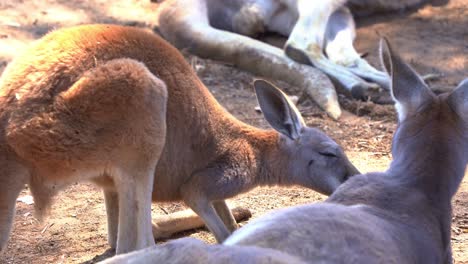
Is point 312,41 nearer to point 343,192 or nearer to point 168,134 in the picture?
point 168,134

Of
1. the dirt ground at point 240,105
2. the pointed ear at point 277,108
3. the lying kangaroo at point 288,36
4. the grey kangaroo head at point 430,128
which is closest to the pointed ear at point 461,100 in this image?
the grey kangaroo head at point 430,128

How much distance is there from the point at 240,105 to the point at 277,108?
1892mm

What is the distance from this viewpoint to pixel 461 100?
3096mm

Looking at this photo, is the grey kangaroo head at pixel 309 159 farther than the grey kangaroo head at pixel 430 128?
Yes

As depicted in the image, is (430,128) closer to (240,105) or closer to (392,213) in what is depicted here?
(392,213)

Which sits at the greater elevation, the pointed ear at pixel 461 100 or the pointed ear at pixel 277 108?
the pointed ear at pixel 461 100

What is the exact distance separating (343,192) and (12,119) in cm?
142

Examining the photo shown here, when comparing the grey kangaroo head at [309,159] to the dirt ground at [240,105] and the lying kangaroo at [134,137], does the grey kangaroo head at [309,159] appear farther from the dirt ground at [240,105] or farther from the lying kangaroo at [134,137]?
the dirt ground at [240,105]

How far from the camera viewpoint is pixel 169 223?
4324 millimetres

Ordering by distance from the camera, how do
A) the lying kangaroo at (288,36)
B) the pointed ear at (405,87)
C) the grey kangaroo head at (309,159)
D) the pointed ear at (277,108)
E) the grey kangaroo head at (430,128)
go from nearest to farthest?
the grey kangaroo head at (430,128) < the pointed ear at (405,87) < the pointed ear at (277,108) < the grey kangaroo head at (309,159) < the lying kangaroo at (288,36)

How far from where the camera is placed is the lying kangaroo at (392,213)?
2.30 metres

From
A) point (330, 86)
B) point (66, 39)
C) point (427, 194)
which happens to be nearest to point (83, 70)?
point (66, 39)

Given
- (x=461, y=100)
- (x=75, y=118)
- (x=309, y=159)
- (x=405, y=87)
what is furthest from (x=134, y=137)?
(x=461, y=100)

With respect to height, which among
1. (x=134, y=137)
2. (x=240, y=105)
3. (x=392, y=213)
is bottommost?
(x=240, y=105)
